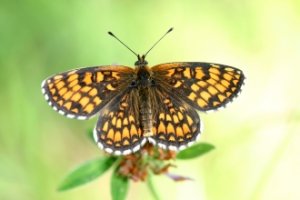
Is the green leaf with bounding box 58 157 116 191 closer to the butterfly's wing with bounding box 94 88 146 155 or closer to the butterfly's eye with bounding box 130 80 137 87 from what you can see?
the butterfly's wing with bounding box 94 88 146 155

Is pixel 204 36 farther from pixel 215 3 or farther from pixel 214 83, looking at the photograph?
pixel 214 83

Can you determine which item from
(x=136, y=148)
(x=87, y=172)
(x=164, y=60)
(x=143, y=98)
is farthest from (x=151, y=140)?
(x=164, y=60)

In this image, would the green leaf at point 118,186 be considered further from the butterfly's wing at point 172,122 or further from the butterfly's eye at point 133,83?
the butterfly's eye at point 133,83

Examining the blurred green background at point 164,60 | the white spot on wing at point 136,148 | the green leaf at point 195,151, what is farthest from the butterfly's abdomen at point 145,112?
the blurred green background at point 164,60

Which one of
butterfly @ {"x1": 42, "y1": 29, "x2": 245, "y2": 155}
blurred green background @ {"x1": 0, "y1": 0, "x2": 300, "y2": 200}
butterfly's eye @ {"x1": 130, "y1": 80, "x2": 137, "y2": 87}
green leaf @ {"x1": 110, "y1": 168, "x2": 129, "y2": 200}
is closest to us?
butterfly @ {"x1": 42, "y1": 29, "x2": 245, "y2": 155}

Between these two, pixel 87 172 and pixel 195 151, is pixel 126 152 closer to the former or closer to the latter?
pixel 87 172

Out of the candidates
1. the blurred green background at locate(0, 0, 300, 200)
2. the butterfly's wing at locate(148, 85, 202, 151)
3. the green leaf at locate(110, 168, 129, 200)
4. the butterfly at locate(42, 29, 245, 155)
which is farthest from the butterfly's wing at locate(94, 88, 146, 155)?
the blurred green background at locate(0, 0, 300, 200)
